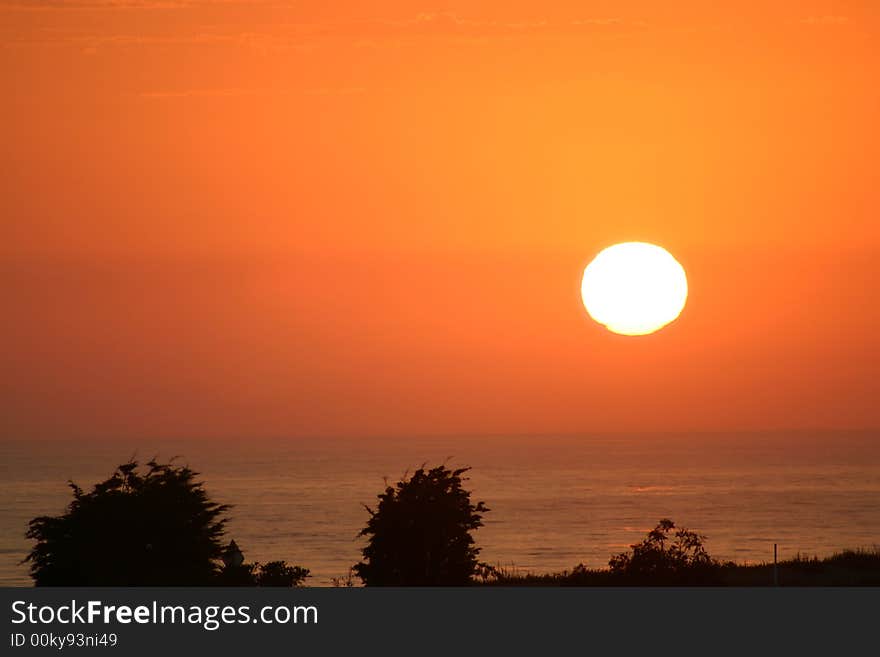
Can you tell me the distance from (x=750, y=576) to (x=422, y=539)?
10.1 m

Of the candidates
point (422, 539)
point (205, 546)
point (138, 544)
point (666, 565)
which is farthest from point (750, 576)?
point (138, 544)

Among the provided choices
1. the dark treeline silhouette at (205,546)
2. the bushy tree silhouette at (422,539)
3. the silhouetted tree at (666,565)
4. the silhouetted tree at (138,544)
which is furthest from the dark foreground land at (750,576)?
the silhouetted tree at (138,544)

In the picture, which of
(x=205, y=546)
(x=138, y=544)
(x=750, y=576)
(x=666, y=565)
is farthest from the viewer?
(x=750, y=576)

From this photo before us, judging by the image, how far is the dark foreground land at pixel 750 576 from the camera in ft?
113

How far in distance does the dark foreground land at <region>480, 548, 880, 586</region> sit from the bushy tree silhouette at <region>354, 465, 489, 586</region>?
1.44 m

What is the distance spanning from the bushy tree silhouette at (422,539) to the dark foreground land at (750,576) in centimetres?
144

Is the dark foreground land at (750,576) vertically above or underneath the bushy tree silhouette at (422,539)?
underneath

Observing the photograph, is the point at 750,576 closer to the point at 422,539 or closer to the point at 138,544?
the point at 422,539

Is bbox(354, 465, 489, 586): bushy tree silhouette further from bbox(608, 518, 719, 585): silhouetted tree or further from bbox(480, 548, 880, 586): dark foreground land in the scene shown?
bbox(608, 518, 719, 585): silhouetted tree

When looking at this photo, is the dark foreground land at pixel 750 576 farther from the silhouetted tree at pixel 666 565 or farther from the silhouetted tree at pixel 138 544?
the silhouetted tree at pixel 138 544

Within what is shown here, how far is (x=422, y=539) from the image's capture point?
38.8m

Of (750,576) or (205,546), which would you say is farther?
(750,576)

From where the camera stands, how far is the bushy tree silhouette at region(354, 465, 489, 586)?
38.7 meters

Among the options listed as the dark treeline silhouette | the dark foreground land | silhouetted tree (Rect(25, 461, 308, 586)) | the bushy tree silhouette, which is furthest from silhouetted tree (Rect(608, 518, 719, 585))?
silhouetted tree (Rect(25, 461, 308, 586))
